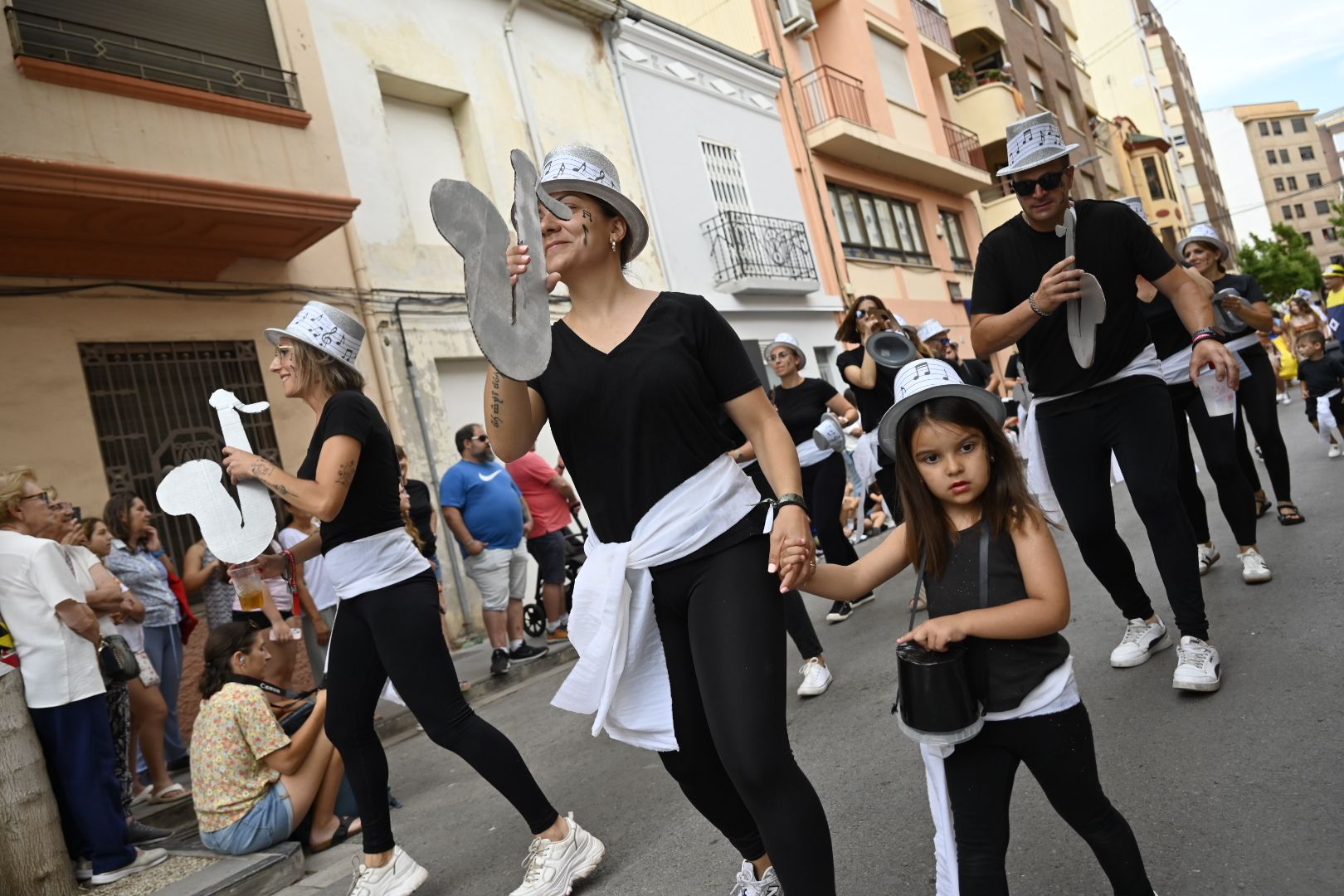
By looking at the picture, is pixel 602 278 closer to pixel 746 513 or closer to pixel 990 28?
pixel 746 513

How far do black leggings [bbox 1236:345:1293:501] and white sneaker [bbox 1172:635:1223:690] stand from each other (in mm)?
2573

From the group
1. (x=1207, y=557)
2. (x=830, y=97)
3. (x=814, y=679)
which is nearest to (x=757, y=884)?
(x=814, y=679)

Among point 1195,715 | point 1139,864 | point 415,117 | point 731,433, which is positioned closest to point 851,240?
point 415,117

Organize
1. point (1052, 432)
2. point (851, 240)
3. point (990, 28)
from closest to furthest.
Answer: point (1052, 432) < point (851, 240) < point (990, 28)

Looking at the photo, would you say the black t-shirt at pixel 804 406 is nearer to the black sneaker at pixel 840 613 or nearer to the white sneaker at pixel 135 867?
the black sneaker at pixel 840 613

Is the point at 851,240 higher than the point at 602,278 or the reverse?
higher

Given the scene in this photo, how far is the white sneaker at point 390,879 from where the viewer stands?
11.7 feet

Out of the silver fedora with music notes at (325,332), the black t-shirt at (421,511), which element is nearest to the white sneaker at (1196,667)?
the silver fedora with music notes at (325,332)

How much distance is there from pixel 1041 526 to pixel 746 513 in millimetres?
691

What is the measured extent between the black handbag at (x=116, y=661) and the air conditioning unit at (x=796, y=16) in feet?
62.9

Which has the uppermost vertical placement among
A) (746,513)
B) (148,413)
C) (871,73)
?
(871,73)

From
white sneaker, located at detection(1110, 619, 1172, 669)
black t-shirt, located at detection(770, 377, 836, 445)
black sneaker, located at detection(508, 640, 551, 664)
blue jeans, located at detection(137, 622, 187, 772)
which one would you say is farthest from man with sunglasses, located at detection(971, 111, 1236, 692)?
blue jeans, located at detection(137, 622, 187, 772)

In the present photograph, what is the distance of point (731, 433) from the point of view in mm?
5246

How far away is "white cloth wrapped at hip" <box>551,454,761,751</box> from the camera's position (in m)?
2.50
